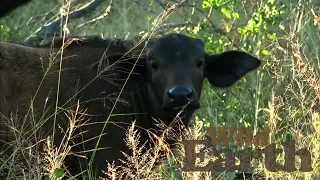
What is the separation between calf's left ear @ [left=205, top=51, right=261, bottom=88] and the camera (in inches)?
304

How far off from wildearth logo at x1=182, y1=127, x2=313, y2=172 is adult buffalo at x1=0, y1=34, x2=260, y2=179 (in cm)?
50

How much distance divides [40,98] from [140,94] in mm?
811

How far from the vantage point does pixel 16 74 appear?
7.42 meters

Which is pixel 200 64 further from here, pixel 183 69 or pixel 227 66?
pixel 227 66

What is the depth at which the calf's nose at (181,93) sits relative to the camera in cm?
677

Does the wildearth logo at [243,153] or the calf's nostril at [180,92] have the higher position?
the calf's nostril at [180,92]

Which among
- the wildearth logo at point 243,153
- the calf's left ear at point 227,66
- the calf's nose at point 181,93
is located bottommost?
the wildearth logo at point 243,153

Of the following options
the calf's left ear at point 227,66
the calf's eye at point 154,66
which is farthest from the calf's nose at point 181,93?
the calf's left ear at point 227,66

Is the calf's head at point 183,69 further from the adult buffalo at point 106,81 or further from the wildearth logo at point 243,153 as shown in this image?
the wildearth logo at point 243,153

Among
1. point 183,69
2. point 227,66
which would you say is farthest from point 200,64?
point 227,66

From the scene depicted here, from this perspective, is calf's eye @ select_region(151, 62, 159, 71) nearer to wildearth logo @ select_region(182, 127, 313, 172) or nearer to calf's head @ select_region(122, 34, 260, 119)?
calf's head @ select_region(122, 34, 260, 119)

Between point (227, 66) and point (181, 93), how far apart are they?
3.60 ft

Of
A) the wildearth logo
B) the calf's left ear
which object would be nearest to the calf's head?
the calf's left ear

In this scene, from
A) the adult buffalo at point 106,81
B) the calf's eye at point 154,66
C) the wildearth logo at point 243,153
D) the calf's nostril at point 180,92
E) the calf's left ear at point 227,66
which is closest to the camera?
the wildearth logo at point 243,153
